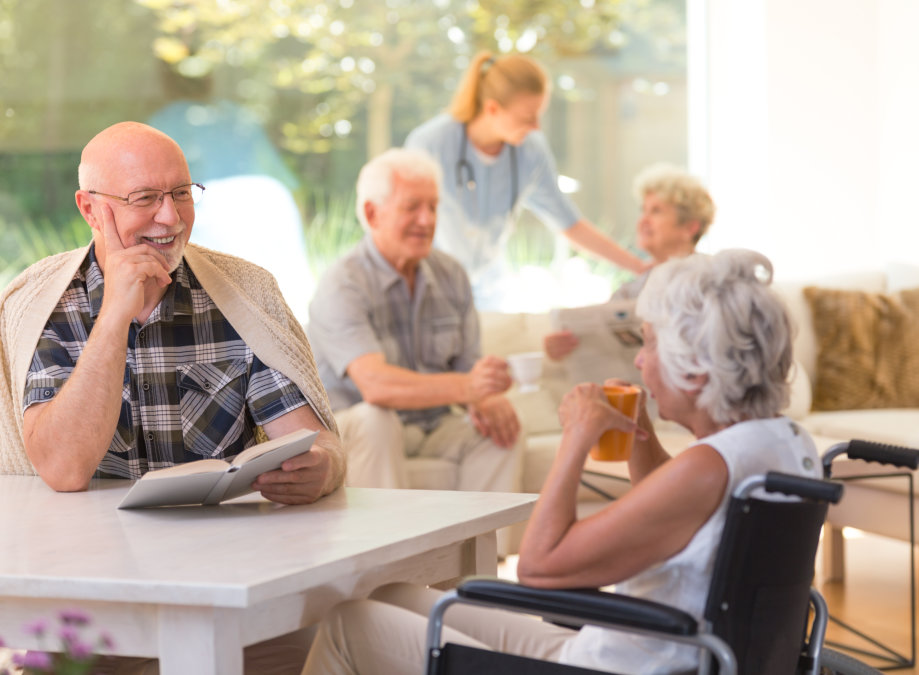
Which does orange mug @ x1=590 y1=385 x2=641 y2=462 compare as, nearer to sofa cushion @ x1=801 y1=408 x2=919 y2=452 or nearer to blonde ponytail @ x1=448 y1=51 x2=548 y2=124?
sofa cushion @ x1=801 y1=408 x2=919 y2=452

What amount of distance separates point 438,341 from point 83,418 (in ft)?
6.02

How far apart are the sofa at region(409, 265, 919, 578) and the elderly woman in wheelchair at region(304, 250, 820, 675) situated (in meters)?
2.09

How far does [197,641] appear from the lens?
121cm

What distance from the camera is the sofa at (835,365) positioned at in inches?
144

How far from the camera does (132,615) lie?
1.25 m

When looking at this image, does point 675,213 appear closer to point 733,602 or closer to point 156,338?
point 156,338

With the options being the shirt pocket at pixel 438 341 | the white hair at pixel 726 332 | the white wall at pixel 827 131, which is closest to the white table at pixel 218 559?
the white hair at pixel 726 332

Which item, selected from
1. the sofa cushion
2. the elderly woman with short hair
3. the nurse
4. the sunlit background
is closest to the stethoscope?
the nurse

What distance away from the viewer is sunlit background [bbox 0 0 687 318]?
14.3ft

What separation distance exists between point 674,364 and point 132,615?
74cm

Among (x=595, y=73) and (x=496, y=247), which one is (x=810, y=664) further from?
(x=595, y=73)

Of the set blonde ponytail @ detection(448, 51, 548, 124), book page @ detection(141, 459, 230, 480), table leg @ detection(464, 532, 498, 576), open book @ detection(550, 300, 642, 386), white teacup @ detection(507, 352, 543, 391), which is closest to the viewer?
book page @ detection(141, 459, 230, 480)

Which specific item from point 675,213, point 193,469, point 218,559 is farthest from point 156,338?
point 675,213

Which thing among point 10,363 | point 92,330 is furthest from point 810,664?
point 10,363
